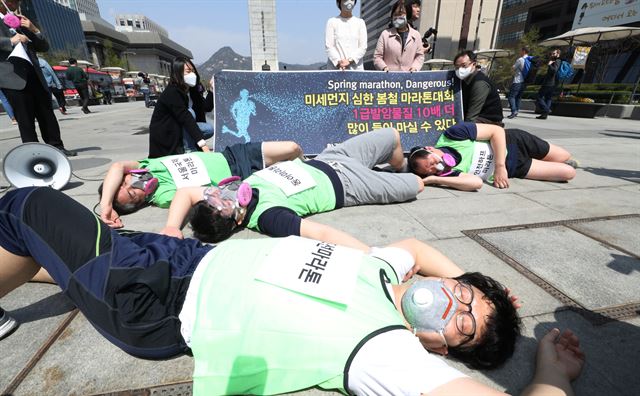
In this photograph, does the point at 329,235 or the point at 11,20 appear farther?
the point at 11,20

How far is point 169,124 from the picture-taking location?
149 inches

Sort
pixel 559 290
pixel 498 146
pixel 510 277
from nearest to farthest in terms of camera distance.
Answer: pixel 559 290 < pixel 510 277 < pixel 498 146

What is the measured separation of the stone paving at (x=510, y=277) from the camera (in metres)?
1.29

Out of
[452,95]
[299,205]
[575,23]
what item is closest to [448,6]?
[575,23]

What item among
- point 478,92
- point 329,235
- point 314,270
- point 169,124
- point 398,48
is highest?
point 398,48

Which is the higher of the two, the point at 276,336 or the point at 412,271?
the point at 276,336

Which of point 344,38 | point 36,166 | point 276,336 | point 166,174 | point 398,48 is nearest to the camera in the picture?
point 276,336

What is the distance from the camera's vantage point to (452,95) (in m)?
4.82

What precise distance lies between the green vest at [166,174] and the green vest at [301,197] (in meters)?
0.69

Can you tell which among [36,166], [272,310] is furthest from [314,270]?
[36,166]

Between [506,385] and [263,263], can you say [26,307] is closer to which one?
[263,263]

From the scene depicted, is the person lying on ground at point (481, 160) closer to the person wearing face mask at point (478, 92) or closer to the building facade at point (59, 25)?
the person wearing face mask at point (478, 92)

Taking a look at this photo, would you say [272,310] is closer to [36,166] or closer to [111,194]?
[111,194]

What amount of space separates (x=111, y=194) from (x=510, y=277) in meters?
3.11
